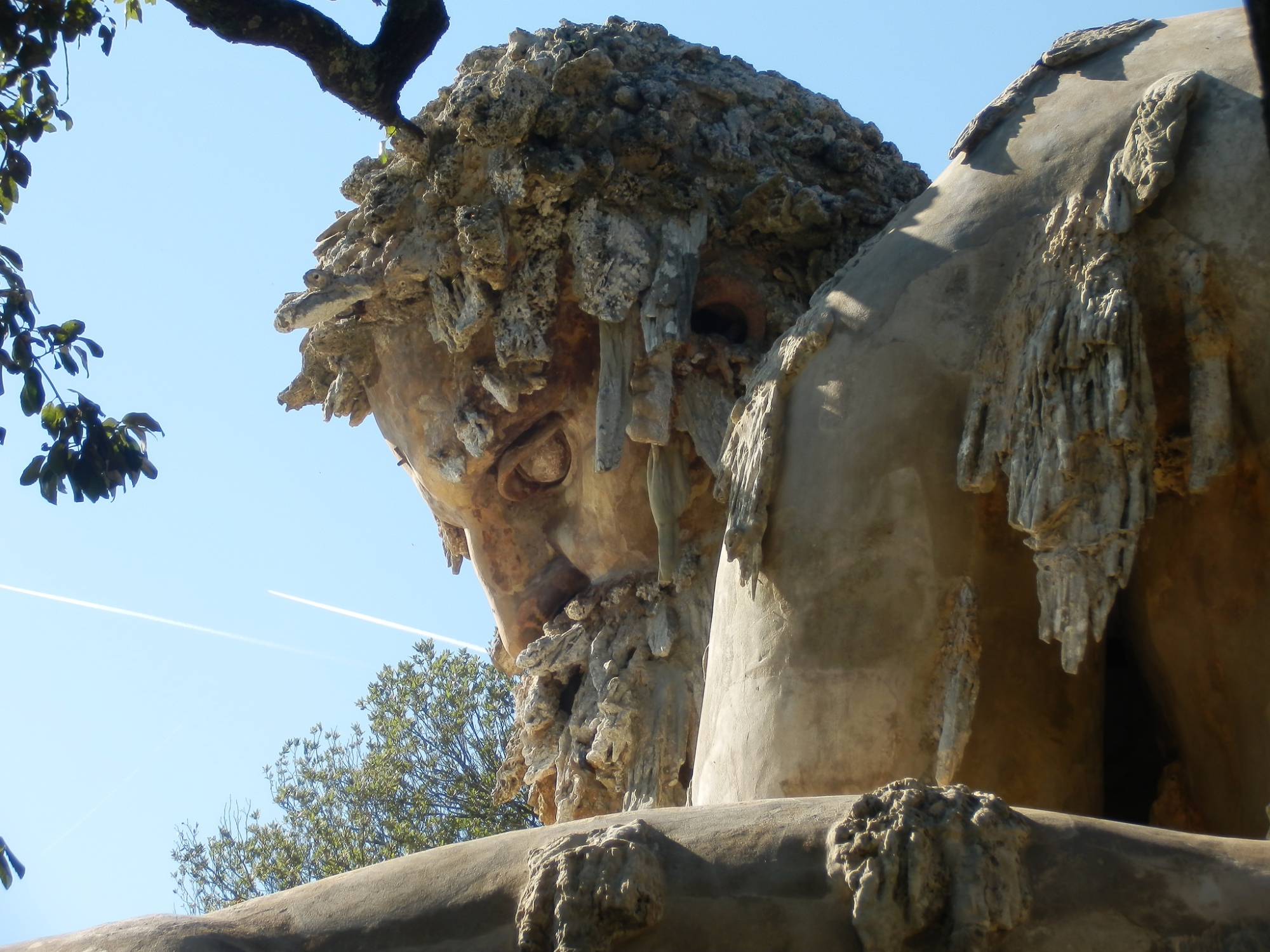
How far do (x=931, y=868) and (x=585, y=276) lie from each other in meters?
4.39

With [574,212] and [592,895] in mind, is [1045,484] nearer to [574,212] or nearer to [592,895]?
[592,895]

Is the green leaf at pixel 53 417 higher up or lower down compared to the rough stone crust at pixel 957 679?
higher up

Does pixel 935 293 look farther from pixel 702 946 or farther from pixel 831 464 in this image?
pixel 702 946

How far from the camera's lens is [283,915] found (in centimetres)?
367

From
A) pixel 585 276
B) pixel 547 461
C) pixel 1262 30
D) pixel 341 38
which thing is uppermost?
pixel 585 276

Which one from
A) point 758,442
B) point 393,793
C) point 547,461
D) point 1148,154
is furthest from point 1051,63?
point 393,793

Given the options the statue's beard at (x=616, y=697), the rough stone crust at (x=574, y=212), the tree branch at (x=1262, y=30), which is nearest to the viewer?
the tree branch at (x=1262, y=30)

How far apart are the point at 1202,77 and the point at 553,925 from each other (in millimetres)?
3487

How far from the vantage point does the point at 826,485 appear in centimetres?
534

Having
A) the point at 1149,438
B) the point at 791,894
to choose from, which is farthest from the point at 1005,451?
the point at 791,894

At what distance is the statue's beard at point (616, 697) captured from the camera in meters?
7.47

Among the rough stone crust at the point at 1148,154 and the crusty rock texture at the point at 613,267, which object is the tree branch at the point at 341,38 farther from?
the rough stone crust at the point at 1148,154

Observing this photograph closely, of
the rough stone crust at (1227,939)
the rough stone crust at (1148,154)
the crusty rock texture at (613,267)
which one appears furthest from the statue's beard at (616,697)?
the rough stone crust at (1227,939)

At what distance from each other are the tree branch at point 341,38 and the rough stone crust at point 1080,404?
6.81 ft
